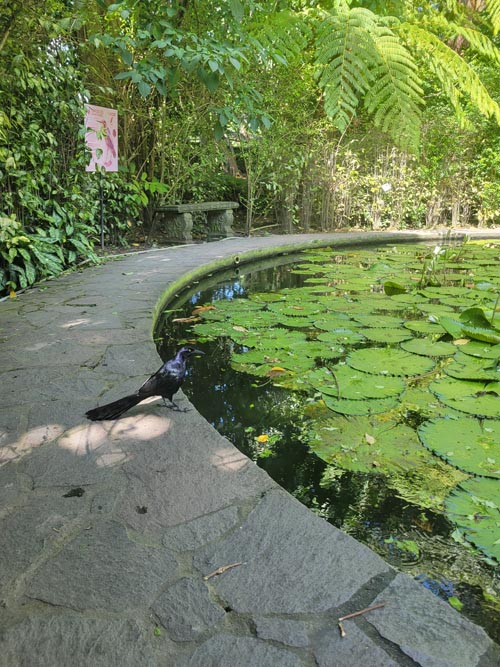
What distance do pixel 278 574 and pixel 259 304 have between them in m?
2.96

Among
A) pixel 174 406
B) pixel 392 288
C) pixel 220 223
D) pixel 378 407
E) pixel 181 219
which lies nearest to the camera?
pixel 174 406

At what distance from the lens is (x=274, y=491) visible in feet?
4.76

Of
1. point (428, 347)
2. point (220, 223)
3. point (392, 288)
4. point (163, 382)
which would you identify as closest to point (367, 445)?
point (163, 382)

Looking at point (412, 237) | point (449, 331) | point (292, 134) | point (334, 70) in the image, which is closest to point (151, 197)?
point (292, 134)

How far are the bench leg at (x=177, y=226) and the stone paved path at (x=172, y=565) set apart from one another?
5.46 meters

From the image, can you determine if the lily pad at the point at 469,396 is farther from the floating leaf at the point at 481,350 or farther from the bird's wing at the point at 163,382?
the bird's wing at the point at 163,382

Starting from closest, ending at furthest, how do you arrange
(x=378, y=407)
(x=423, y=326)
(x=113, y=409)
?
(x=113, y=409) < (x=378, y=407) < (x=423, y=326)

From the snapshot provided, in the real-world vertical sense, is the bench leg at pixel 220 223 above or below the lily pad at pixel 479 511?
above

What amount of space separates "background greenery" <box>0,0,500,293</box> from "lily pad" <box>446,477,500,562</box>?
3.34ft

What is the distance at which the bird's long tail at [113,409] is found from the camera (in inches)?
73.0

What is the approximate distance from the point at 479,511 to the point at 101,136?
15.7 feet

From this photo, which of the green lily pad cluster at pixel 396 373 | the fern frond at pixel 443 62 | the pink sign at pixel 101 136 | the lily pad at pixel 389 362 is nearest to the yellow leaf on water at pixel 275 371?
the green lily pad cluster at pixel 396 373

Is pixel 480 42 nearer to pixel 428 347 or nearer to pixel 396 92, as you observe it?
pixel 396 92

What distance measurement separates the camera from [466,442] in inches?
74.9
